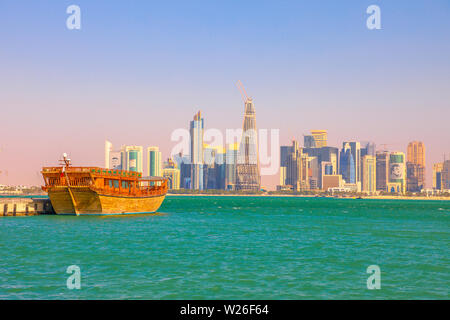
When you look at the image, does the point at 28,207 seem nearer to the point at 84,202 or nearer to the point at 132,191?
the point at 84,202

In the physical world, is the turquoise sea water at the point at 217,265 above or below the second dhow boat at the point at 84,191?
below

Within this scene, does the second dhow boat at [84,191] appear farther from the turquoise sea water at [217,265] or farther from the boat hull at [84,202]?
the turquoise sea water at [217,265]

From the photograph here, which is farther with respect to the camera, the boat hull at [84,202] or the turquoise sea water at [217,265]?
the boat hull at [84,202]

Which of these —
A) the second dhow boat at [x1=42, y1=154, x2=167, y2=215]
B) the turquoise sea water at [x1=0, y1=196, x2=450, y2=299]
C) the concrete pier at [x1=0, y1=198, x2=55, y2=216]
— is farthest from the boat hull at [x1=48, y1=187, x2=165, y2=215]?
the turquoise sea water at [x1=0, y1=196, x2=450, y2=299]

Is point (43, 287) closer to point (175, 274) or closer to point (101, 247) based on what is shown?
point (175, 274)

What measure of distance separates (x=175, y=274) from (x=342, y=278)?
10.4m

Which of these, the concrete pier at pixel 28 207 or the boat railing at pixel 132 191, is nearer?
the boat railing at pixel 132 191

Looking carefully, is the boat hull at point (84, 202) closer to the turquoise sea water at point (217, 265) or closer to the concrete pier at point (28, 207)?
the concrete pier at point (28, 207)

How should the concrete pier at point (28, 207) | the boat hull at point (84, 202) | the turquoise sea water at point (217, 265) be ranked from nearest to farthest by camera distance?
the turquoise sea water at point (217, 265) < the boat hull at point (84, 202) < the concrete pier at point (28, 207)

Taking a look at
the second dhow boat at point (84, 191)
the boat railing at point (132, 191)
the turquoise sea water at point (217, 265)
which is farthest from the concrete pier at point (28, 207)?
the turquoise sea water at point (217, 265)

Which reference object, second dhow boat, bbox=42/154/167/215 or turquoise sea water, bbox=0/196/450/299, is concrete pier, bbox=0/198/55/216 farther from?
turquoise sea water, bbox=0/196/450/299

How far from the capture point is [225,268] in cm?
3192

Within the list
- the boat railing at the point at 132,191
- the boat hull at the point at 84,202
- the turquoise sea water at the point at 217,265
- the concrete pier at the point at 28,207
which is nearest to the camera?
the turquoise sea water at the point at 217,265

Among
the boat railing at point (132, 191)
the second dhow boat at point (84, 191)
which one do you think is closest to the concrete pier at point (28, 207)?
the second dhow boat at point (84, 191)
